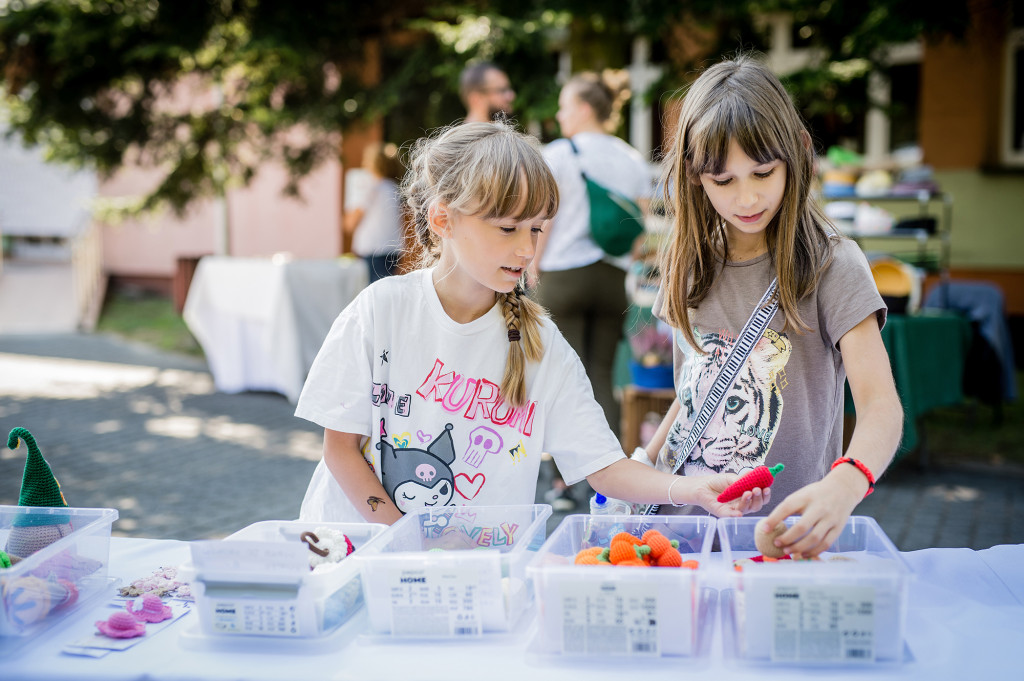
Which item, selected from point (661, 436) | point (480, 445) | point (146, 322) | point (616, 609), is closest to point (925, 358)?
point (661, 436)

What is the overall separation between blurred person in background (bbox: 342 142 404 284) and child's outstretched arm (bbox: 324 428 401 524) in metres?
4.23

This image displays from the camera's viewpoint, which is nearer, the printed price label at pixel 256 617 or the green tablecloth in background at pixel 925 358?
the printed price label at pixel 256 617

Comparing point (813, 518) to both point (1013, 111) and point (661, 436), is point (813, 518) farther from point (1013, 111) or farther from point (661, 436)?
point (1013, 111)

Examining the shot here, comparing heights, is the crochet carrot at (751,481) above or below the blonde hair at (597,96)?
below

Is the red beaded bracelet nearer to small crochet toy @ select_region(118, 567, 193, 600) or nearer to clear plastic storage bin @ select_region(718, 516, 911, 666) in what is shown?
clear plastic storage bin @ select_region(718, 516, 911, 666)

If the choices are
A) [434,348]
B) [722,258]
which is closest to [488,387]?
[434,348]

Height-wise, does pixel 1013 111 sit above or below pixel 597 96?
above

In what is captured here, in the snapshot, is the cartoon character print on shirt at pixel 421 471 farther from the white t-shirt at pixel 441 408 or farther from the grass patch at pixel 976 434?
the grass patch at pixel 976 434

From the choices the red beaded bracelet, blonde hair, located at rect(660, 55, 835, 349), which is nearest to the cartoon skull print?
blonde hair, located at rect(660, 55, 835, 349)

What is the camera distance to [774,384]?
1693mm

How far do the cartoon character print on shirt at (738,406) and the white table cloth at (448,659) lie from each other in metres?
0.45

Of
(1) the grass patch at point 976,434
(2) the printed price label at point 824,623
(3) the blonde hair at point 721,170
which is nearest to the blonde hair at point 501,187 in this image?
(3) the blonde hair at point 721,170

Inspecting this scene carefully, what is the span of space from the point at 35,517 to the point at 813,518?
4.09 feet

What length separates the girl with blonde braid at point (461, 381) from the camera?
165 cm
